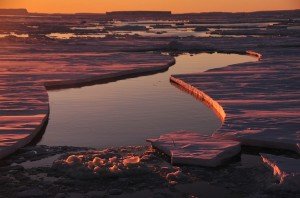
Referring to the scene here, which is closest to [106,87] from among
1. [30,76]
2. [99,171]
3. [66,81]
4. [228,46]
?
[66,81]

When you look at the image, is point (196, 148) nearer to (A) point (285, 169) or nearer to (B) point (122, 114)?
(A) point (285, 169)

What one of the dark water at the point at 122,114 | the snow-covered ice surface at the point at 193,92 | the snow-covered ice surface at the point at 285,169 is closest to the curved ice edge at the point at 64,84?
the snow-covered ice surface at the point at 193,92

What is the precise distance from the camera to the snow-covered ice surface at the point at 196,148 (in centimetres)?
616

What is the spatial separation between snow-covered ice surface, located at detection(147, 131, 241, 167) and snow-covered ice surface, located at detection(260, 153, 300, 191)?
1.68 feet

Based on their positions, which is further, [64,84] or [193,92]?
[64,84]

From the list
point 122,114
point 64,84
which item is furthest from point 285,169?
point 64,84

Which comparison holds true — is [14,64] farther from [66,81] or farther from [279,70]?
[279,70]

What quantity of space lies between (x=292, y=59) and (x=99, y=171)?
13.4 metres

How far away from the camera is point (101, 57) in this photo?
19500 mm

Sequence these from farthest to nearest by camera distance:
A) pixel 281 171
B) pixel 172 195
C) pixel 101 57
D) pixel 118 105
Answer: pixel 101 57 → pixel 118 105 → pixel 281 171 → pixel 172 195

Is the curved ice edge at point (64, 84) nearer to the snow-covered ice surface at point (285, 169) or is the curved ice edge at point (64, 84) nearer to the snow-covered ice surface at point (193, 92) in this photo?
the snow-covered ice surface at point (193, 92)

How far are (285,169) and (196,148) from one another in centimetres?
129

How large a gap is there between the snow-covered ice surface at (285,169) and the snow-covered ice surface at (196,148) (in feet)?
1.68

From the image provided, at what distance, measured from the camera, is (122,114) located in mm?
9656
